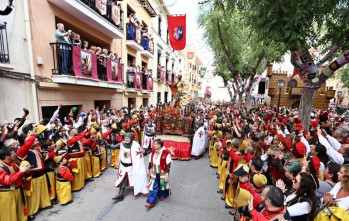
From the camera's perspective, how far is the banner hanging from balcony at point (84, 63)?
7.31m

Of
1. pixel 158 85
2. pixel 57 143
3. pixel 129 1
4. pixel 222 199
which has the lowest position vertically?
pixel 222 199

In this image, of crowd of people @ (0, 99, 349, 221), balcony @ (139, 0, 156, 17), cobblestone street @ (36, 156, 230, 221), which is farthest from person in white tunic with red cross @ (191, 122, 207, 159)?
balcony @ (139, 0, 156, 17)

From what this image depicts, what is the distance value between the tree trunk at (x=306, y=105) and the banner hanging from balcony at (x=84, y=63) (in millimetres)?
8078

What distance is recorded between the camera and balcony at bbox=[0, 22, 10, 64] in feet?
17.2

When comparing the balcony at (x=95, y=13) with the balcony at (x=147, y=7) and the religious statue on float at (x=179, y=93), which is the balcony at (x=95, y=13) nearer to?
the religious statue on float at (x=179, y=93)

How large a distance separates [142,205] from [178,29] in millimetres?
7814

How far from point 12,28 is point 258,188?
734cm

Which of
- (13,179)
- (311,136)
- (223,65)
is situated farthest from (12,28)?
(223,65)

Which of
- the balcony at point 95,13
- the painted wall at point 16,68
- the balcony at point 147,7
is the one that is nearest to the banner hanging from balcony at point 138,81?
the balcony at point 95,13

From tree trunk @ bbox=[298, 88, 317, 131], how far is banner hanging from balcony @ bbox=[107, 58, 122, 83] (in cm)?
819

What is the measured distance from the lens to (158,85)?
1900 cm

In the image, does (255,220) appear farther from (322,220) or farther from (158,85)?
(158,85)

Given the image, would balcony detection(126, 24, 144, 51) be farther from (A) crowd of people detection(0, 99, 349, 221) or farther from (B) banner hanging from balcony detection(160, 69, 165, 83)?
(A) crowd of people detection(0, 99, 349, 221)

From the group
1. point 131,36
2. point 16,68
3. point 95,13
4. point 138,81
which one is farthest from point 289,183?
point 131,36
